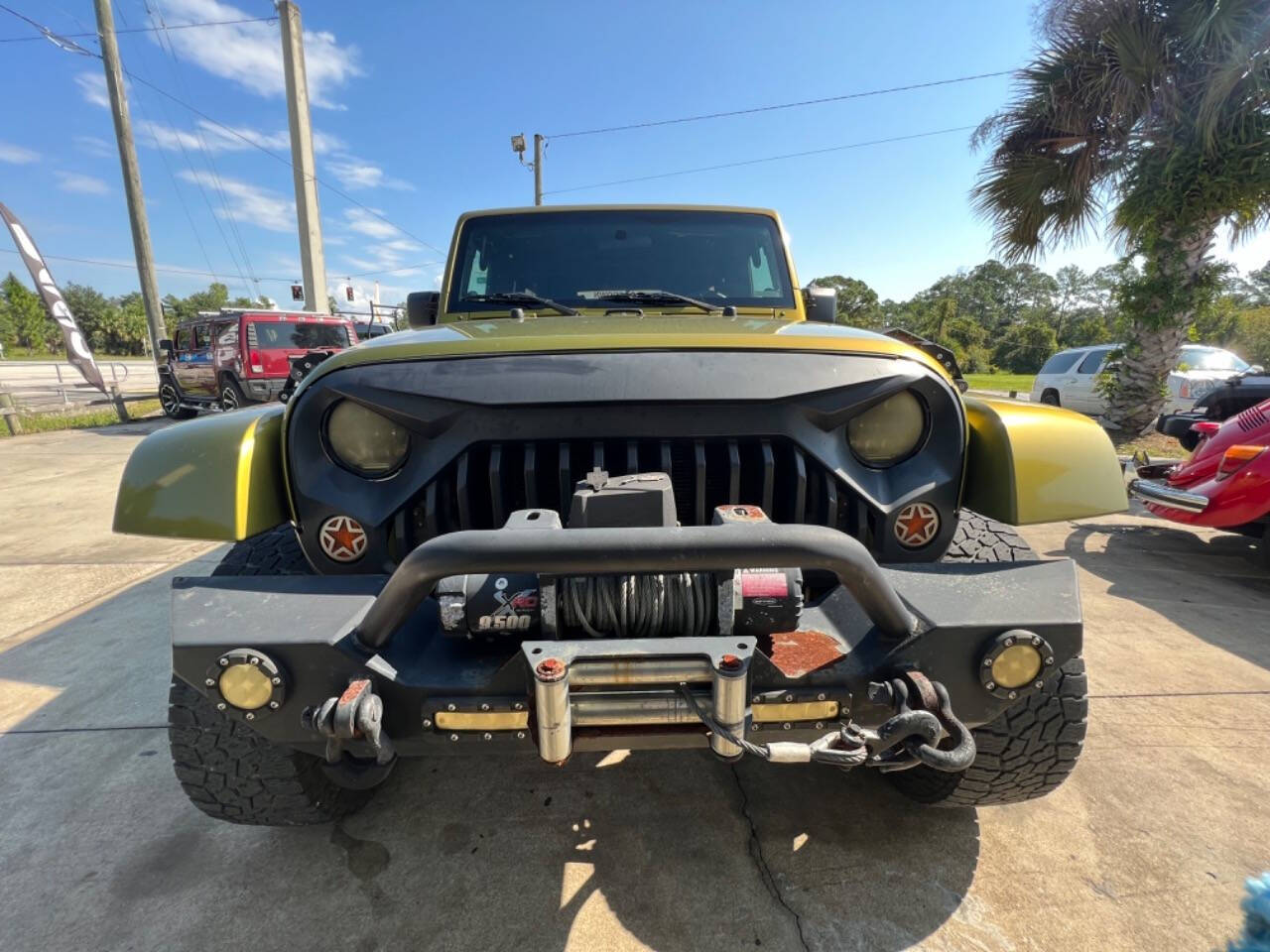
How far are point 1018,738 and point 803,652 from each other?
2.59ft

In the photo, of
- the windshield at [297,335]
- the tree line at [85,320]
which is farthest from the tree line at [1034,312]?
the tree line at [85,320]

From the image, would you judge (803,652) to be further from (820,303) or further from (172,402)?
(172,402)

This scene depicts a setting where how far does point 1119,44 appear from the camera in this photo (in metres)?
7.40

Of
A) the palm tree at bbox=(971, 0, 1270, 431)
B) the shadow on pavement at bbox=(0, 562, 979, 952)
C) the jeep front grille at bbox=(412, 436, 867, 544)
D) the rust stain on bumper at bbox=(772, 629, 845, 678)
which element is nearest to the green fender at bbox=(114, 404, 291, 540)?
the jeep front grille at bbox=(412, 436, 867, 544)

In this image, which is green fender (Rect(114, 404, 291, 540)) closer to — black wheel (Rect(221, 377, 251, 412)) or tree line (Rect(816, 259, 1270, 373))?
tree line (Rect(816, 259, 1270, 373))

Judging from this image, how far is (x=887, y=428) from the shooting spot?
169 cm

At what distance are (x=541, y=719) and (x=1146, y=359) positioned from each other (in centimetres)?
1061

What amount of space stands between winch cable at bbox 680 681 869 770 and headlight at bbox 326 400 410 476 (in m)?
0.97

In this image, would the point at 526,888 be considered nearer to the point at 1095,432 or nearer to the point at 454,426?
the point at 454,426

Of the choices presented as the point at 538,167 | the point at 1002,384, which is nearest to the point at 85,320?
the point at 538,167

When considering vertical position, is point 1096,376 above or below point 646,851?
above

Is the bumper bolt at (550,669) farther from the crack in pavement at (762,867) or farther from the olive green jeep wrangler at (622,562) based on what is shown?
the crack in pavement at (762,867)

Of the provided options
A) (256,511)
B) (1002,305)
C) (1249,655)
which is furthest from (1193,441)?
(1002,305)

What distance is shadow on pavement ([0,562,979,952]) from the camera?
1.66 m
